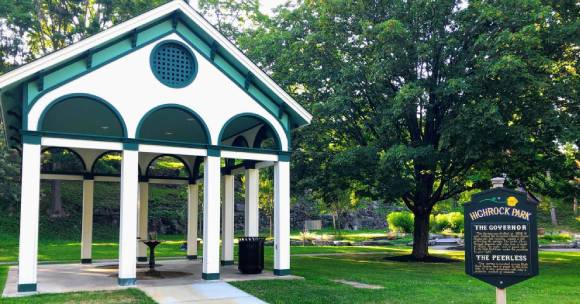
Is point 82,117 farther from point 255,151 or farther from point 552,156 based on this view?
point 552,156

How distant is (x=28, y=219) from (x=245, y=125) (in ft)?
24.2

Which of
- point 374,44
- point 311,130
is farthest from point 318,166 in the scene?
point 374,44

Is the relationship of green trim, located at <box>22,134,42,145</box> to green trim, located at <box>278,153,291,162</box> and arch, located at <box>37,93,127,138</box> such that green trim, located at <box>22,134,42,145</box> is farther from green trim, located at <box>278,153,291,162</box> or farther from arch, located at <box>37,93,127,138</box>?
green trim, located at <box>278,153,291,162</box>

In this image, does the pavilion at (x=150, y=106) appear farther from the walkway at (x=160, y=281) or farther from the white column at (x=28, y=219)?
the walkway at (x=160, y=281)

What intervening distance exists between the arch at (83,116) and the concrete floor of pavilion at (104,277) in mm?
3792

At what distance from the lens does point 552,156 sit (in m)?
18.5

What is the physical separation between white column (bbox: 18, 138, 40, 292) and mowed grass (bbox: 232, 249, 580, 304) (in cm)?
474

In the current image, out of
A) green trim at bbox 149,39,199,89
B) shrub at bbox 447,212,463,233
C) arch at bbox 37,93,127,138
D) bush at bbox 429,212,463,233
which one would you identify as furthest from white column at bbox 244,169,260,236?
bush at bbox 429,212,463,233

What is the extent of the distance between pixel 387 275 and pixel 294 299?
5683mm

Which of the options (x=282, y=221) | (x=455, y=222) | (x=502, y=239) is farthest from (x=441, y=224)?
(x=502, y=239)

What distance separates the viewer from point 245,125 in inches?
661

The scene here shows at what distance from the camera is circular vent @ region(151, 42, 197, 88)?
13.3 m

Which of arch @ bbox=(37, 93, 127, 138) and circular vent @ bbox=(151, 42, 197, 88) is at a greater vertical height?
circular vent @ bbox=(151, 42, 197, 88)

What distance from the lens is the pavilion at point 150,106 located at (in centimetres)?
1169
